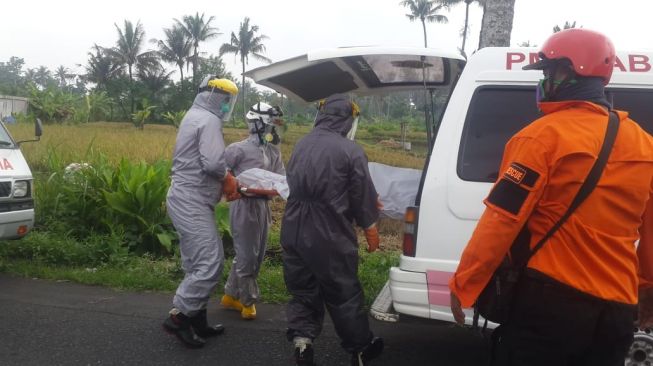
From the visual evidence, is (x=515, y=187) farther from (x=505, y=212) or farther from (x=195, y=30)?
(x=195, y=30)

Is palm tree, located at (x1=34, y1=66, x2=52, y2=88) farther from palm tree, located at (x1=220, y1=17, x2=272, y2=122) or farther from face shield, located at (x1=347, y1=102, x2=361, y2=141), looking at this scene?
face shield, located at (x1=347, y1=102, x2=361, y2=141)

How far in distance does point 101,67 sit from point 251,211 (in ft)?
149

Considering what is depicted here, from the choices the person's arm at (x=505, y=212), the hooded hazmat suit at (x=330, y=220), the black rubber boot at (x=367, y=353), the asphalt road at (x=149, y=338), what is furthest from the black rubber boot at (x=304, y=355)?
the person's arm at (x=505, y=212)

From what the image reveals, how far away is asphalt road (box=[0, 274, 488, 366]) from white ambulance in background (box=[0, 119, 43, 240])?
1.85ft

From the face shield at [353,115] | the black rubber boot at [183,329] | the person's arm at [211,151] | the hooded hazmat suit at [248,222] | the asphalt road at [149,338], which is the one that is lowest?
Answer: the asphalt road at [149,338]

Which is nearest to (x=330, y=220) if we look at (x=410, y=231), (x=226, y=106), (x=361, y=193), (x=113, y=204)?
(x=361, y=193)

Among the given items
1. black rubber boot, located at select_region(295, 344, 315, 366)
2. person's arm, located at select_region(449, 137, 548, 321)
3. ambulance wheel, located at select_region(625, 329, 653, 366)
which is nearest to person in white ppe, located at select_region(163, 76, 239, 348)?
black rubber boot, located at select_region(295, 344, 315, 366)

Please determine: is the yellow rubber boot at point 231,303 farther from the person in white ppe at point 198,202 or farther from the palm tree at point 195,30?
the palm tree at point 195,30

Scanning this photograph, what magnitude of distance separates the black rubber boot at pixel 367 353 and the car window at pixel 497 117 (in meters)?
1.08

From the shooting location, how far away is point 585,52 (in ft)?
6.50

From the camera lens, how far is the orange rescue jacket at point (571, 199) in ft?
6.15

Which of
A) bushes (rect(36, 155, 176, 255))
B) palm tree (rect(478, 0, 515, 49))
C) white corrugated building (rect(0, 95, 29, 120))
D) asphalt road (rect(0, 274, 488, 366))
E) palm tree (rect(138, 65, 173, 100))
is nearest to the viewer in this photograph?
asphalt road (rect(0, 274, 488, 366))

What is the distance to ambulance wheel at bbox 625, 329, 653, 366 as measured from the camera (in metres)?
3.09

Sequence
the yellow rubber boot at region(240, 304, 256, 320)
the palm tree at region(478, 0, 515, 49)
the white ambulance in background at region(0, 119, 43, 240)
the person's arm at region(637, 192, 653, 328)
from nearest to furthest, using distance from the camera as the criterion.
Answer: the person's arm at region(637, 192, 653, 328), the yellow rubber boot at region(240, 304, 256, 320), the white ambulance in background at region(0, 119, 43, 240), the palm tree at region(478, 0, 515, 49)
